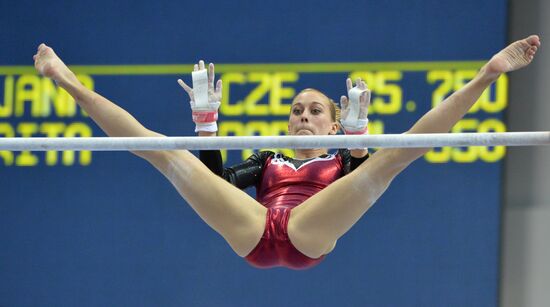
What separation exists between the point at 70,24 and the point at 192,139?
2638mm

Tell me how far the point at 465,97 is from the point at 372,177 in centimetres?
39

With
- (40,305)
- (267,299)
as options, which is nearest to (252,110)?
(267,299)

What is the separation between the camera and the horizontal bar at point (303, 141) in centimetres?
245

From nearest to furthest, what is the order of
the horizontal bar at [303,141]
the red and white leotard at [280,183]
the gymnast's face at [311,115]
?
the horizontal bar at [303,141], the red and white leotard at [280,183], the gymnast's face at [311,115]

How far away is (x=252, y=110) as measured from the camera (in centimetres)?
467

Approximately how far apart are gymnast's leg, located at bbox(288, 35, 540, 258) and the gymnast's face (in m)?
0.57

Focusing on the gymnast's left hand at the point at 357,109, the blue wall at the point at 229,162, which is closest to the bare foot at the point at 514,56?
the gymnast's left hand at the point at 357,109

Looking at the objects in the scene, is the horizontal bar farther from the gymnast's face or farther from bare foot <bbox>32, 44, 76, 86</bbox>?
the gymnast's face

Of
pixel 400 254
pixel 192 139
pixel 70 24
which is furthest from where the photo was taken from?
pixel 70 24

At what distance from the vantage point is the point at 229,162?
4.69m

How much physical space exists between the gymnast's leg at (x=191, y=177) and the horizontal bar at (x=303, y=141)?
0.23 metres

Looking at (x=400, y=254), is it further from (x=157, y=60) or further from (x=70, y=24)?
(x=70, y=24)

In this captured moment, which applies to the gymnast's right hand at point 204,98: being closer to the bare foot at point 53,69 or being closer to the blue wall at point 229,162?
the bare foot at point 53,69

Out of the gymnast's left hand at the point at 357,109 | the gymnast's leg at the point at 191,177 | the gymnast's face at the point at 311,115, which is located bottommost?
the gymnast's leg at the point at 191,177
